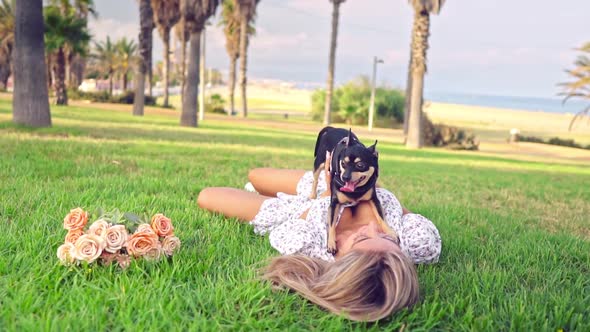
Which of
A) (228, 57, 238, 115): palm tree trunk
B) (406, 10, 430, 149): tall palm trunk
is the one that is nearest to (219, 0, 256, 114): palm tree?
(228, 57, 238, 115): palm tree trunk

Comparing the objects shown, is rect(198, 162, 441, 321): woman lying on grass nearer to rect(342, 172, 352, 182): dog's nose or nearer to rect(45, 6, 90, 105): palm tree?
rect(342, 172, 352, 182): dog's nose

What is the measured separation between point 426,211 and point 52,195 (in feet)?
13.5

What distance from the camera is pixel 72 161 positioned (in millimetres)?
7941

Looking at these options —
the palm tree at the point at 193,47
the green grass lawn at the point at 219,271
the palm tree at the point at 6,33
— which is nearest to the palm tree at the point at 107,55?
the palm tree at the point at 6,33

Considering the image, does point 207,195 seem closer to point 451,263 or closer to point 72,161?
point 451,263

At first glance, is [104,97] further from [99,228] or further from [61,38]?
[99,228]

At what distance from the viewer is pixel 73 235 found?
328cm

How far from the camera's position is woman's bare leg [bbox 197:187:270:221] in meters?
4.84

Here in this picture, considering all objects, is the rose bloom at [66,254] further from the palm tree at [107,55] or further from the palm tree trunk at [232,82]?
the palm tree at [107,55]

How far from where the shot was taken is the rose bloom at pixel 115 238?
3.21 meters

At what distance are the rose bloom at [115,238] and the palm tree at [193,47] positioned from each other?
2044cm

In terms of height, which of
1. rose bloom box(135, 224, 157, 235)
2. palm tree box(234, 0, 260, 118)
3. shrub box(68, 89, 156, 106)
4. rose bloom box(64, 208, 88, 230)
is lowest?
rose bloom box(135, 224, 157, 235)

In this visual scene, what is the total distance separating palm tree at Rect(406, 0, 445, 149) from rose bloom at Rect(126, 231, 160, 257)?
19.4 metres

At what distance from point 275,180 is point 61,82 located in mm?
31119
